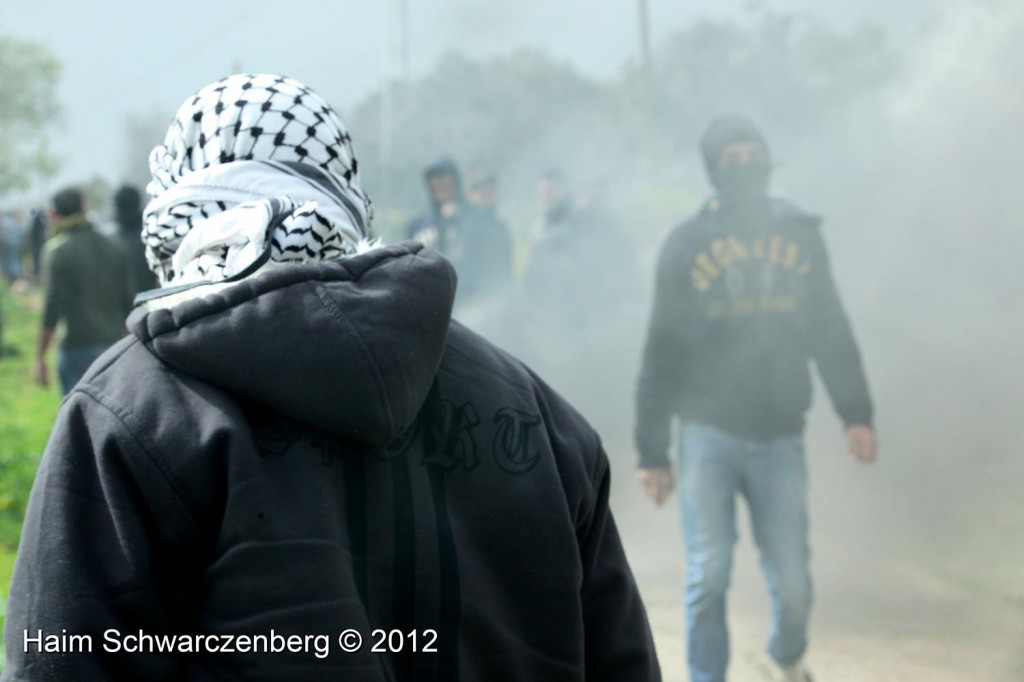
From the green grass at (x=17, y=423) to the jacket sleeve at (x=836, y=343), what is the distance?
2.58m

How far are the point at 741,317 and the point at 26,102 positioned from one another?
425 inches

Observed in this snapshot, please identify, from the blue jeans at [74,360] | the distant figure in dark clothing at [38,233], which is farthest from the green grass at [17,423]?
the distant figure in dark clothing at [38,233]

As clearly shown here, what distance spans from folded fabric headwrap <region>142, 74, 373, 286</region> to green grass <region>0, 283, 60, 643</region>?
2.03 meters

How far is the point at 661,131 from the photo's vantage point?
6.91 m

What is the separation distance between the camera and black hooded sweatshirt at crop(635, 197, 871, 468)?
13.2 feet

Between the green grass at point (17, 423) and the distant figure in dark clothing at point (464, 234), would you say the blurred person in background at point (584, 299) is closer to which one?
the distant figure in dark clothing at point (464, 234)

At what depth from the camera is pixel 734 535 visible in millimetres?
3924

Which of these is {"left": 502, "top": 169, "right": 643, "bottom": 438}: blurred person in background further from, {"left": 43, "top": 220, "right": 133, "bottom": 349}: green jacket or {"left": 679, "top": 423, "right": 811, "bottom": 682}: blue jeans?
{"left": 679, "top": 423, "right": 811, "bottom": 682}: blue jeans

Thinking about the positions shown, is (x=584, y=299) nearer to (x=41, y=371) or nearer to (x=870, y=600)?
(x=870, y=600)

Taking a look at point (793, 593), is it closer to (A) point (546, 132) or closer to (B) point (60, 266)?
(B) point (60, 266)

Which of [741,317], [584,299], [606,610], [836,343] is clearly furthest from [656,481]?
[584,299]

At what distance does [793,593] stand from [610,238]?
12.8 ft

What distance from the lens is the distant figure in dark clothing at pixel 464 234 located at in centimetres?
744

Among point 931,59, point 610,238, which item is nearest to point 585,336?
point 610,238
